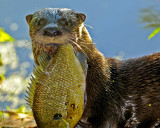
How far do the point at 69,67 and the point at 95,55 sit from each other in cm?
89

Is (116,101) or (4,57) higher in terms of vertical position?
(4,57)

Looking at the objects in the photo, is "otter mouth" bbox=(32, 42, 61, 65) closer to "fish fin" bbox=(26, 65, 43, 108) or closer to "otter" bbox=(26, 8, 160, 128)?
"otter" bbox=(26, 8, 160, 128)

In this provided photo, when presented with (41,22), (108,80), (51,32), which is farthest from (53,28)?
(108,80)

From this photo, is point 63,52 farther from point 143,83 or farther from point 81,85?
point 143,83

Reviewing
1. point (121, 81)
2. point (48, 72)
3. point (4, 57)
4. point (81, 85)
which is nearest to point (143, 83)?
point (121, 81)

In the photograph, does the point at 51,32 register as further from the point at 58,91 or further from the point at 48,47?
the point at 58,91

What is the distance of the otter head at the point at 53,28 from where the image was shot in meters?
2.09

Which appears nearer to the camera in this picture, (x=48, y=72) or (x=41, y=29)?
(x=48, y=72)

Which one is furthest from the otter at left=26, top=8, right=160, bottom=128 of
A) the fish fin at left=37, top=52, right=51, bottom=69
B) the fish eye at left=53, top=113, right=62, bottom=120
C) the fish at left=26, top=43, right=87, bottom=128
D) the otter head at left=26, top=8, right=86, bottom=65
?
the fish eye at left=53, top=113, right=62, bottom=120

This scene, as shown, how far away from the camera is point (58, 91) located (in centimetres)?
177

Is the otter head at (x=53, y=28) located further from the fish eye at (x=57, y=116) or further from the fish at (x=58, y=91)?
the fish eye at (x=57, y=116)

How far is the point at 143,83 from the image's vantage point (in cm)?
286

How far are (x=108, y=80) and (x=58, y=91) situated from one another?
A: 1016mm

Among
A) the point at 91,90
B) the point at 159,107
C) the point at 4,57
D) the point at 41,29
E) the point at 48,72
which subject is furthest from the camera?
the point at 4,57
